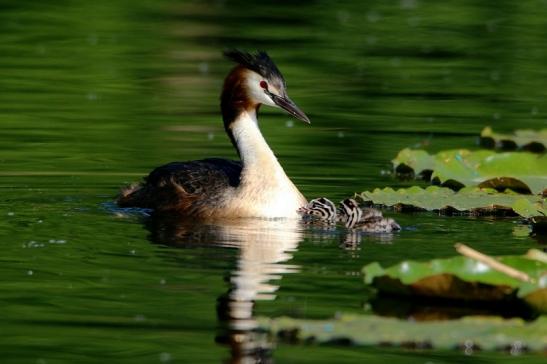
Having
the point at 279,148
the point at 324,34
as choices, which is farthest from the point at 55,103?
the point at 324,34

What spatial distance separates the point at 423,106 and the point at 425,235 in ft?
25.6

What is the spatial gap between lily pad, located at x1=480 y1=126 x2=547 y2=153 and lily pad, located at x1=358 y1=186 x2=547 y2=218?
308cm

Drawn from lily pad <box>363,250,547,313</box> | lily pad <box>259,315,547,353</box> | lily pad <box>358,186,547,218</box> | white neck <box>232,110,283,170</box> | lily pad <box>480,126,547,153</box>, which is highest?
lily pad <box>480,126,547,153</box>

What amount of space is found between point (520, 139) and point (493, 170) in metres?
2.48

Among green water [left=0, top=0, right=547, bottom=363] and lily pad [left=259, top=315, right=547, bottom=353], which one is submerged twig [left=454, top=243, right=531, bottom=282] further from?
green water [left=0, top=0, right=547, bottom=363]

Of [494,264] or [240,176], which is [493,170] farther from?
[494,264]

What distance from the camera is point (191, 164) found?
1291 centimetres

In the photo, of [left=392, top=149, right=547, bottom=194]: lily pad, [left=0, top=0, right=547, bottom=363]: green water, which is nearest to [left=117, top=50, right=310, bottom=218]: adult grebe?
[left=0, top=0, right=547, bottom=363]: green water

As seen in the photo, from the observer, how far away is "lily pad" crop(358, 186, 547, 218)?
11914 mm

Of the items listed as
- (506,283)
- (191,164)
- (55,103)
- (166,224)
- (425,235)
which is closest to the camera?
(506,283)

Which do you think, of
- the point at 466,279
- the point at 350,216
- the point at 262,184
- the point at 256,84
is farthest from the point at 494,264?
the point at 256,84

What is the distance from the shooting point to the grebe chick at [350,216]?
37.2ft

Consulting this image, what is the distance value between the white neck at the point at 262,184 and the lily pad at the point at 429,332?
4.41m

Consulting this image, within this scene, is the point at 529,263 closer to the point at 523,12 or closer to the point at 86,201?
the point at 86,201
